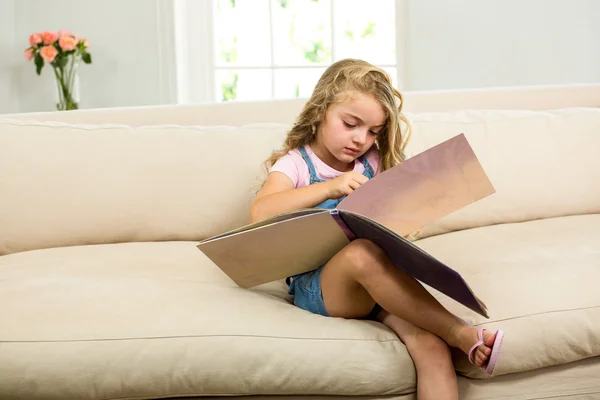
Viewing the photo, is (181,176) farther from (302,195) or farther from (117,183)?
(302,195)

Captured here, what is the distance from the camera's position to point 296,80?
418cm

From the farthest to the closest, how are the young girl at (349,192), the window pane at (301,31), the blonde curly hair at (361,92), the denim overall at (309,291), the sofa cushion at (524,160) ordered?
the window pane at (301,31) < the sofa cushion at (524,160) < the blonde curly hair at (361,92) < the denim overall at (309,291) < the young girl at (349,192)

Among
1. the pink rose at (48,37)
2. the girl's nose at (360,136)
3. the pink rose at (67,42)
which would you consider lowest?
the girl's nose at (360,136)

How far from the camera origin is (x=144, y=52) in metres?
3.82

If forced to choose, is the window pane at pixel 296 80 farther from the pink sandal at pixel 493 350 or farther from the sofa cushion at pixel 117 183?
the pink sandal at pixel 493 350

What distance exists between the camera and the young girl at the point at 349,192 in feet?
4.26

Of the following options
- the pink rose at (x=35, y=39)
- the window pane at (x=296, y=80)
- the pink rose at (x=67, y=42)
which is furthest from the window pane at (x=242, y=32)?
the pink rose at (x=35, y=39)

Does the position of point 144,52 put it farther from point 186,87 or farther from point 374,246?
point 374,246

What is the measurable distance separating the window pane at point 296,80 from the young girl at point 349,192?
2.32 m

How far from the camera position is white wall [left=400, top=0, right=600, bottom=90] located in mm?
3523

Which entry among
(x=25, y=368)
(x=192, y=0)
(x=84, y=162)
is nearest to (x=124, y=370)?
(x=25, y=368)

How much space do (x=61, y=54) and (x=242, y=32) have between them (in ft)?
3.46

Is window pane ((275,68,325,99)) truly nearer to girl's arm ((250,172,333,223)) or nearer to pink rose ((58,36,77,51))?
pink rose ((58,36,77,51))

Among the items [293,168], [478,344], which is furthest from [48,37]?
[478,344]
